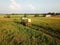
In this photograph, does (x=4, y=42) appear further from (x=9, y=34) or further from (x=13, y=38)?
(x=9, y=34)

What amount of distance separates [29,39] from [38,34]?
6.89 feet

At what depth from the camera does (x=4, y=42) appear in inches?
787

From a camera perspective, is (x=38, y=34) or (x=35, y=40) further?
(x=38, y=34)

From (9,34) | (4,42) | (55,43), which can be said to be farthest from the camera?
(9,34)

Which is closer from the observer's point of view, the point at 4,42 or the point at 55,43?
the point at 55,43

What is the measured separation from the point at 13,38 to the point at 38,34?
3.50 m

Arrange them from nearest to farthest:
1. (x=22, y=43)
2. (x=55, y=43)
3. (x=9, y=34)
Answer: (x=55, y=43) < (x=22, y=43) < (x=9, y=34)

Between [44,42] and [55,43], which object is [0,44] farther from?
[55,43]

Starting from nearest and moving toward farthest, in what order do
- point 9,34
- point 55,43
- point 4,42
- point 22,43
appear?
1. point 55,43
2. point 22,43
3. point 4,42
4. point 9,34

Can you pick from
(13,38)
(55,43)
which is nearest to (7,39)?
(13,38)

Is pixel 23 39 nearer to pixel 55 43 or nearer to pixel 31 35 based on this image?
pixel 31 35

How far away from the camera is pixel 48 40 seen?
18.5 meters

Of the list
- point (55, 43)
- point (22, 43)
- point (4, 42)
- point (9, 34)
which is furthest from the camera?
point (9, 34)

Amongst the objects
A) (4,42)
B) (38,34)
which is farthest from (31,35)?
(4,42)
